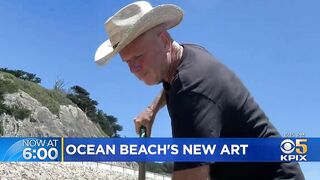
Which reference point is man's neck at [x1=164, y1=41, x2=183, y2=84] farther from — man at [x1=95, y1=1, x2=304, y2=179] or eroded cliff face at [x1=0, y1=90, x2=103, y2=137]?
eroded cliff face at [x1=0, y1=90, x2=103, y2=137]

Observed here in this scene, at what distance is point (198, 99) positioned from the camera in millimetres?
2229

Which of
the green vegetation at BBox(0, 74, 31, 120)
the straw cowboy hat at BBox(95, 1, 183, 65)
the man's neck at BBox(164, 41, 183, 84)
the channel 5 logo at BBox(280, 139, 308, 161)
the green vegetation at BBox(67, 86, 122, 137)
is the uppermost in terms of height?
the green vegetation at BBox(67, 86, 122, 137)

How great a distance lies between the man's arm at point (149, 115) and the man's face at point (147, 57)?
2.62 ft

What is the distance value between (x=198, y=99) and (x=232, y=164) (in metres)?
0.44

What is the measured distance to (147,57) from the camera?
97.9 inches

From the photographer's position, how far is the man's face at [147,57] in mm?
2492

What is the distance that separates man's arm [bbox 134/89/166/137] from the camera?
3.34 metres

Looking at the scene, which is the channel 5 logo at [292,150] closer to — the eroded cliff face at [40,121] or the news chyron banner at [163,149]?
the news chyron banner at [163,149]

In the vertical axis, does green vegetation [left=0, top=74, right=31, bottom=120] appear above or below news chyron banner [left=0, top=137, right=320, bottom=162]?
above

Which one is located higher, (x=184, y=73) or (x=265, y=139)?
(x=184, y=73)

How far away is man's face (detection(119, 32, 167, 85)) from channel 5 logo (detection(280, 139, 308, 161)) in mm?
635

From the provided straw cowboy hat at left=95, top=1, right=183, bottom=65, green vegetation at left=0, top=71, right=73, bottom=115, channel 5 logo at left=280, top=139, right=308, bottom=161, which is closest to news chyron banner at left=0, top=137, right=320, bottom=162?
channel 5 logo at left=280, top=139, right=308, bottom=161

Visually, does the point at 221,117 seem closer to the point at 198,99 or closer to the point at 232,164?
the point at 198,99

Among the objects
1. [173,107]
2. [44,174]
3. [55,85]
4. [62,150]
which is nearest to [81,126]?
[55,85]
